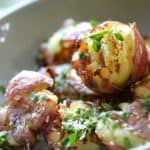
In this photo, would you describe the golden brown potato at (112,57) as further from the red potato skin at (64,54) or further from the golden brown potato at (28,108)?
the red potato skin at (64,54)

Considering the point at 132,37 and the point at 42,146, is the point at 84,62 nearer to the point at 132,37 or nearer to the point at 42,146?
the point at 132,37

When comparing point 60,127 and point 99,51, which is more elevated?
point 99,51

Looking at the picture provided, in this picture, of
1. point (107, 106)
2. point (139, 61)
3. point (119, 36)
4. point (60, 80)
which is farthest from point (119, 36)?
point (60, 80)

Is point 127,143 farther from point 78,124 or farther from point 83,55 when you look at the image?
point 83,55

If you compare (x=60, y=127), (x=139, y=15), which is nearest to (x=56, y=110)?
(x=60, y=127)

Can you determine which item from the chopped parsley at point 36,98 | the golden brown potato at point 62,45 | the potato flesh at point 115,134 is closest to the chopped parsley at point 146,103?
the potato flesh at point 115,134

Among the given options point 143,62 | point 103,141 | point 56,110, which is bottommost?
point 103,141
